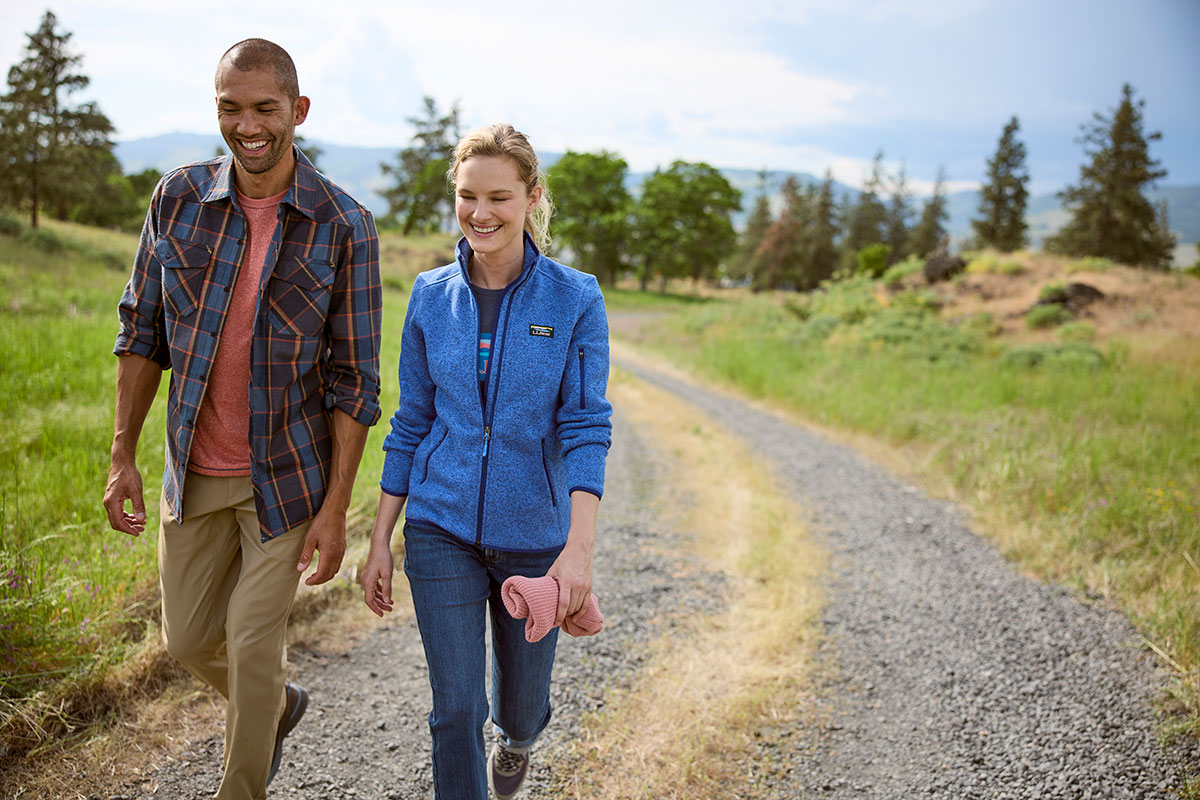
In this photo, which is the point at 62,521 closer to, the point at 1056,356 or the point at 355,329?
the point at 355,329

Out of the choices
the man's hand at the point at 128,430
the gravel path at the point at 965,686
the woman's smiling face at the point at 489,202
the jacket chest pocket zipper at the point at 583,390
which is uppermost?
the woman's smiling face at the point at 489,202

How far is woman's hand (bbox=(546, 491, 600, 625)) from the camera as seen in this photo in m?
1.93

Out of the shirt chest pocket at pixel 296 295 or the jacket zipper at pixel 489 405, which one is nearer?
the jacket zipper at pixel 489 405

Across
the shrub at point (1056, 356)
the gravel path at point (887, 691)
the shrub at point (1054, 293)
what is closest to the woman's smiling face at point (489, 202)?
the gravel path at point (887, 691)

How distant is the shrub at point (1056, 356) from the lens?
13.5 meters

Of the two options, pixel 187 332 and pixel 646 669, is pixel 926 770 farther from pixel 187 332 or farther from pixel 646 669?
pixel 187 332

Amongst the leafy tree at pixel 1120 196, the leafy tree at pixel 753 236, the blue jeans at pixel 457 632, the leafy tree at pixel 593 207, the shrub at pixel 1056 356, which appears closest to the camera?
the blue jeans at pixel 457 632

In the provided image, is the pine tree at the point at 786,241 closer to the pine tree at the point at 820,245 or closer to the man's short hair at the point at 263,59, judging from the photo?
the pine tree at the point at 820,245

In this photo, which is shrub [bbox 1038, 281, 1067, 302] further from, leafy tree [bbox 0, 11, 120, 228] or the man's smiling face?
leafy tree [bbox 0, 11, 120, 228]

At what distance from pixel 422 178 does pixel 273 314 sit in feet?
183

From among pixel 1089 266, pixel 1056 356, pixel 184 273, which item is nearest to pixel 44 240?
pixel 184 273

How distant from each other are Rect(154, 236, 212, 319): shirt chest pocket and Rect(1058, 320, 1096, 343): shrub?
1906cm

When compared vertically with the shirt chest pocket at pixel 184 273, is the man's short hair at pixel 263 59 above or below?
above

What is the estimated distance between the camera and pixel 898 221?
60219 millimetres
